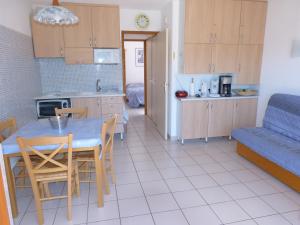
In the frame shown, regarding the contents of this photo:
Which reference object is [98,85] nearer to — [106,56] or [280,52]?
[106,56]

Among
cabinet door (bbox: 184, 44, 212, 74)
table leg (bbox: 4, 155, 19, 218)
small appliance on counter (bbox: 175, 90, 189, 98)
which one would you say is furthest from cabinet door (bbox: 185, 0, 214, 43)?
table leg (bbox: 4, 155, 19, 218)

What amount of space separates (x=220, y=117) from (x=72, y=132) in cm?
266

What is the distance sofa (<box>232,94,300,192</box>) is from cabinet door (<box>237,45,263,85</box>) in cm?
78

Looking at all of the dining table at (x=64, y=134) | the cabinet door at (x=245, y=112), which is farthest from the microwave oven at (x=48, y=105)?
the cabinet door at (x=245, y=112)

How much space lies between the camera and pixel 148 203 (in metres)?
2.18

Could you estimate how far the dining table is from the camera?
188 cm

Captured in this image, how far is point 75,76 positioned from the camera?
4.24m

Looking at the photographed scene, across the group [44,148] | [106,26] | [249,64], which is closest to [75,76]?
[106,26]

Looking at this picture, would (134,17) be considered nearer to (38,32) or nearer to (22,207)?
(38,32)

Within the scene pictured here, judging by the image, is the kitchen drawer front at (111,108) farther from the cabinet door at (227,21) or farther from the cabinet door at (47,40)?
the cabinet door at (227,21)

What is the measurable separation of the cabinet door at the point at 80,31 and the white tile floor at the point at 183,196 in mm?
2160

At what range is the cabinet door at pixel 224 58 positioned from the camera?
3.66 meters

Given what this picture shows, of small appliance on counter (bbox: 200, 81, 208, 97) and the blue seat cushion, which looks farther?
small appliance on counter (bbox: 200, 81, 208, 97)

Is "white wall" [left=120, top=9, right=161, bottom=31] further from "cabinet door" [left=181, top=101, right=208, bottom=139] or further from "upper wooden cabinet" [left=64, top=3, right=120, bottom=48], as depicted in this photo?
"cabinet door" [left=181, top=101, right=208, bottom=139]
